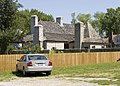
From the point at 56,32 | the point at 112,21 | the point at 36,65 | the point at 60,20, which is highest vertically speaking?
the point at 112,21

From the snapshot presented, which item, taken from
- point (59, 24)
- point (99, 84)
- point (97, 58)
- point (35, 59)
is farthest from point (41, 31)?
point (99, 84)

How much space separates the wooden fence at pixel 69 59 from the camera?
2730cm

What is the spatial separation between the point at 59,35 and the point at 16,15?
21.4m

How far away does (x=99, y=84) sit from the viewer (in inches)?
641

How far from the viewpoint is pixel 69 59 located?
32.7 metres

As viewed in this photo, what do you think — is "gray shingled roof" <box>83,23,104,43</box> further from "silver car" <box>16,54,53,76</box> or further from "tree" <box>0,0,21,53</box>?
"silver car" <box>16,54,53,76</box>

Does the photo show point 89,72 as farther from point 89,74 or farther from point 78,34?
point 78,34

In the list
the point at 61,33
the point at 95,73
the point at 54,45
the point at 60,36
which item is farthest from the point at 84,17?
the point at 95,73

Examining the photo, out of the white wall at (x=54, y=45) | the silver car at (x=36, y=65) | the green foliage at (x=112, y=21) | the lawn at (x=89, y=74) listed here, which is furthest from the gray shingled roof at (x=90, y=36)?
the silver car at (x=36, y=65)

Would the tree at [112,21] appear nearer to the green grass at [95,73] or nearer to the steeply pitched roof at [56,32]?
the steeply pitched roof at [56,32]

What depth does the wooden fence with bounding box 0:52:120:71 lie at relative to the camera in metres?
27.3

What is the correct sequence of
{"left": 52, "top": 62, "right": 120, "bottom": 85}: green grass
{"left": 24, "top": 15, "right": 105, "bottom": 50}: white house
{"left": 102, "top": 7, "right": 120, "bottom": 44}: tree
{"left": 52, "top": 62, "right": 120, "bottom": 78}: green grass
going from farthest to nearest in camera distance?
{"left": 102, "top": 7, "right": 120, "bottom": 44}: tree → {"left": 24, "top": 15, "right": 105, "bottom": 50}: white house → {"left": 52, "top": 62, "right": 120, "bottom": 78}: green grass → {"left": 52, "top": 62, "right": 120, "bottom": 85}: green grass

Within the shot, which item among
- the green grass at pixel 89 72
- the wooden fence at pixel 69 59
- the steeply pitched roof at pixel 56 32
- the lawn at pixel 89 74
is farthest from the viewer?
the steeply pitched roof at pixel 56 32

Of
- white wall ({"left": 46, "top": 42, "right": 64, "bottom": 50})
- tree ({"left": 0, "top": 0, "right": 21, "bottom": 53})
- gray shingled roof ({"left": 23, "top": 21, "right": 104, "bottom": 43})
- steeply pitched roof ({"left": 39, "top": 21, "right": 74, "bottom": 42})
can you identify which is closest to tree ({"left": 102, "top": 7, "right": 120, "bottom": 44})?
gray shingled roof ({"left": 23, "top": 21, "right": 104, "bottom": 43})
